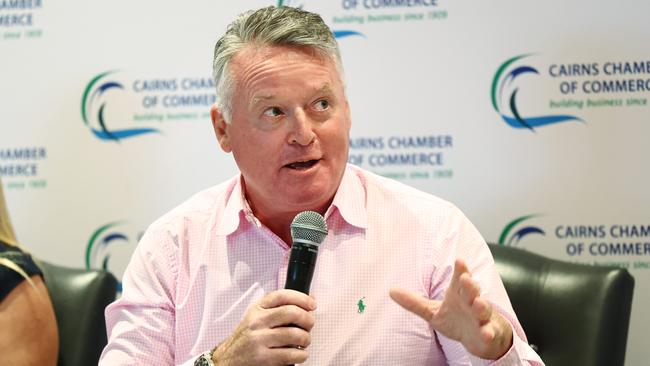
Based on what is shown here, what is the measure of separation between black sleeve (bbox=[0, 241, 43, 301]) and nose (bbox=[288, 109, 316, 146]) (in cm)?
103

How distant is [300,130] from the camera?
7.04 ft

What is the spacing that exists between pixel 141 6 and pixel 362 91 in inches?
40.2

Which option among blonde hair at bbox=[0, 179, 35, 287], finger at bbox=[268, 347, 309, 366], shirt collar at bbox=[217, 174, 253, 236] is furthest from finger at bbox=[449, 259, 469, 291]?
blonde hair at bbox=[0, 179, 35, 287]

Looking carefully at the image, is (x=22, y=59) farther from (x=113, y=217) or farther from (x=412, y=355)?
(x=412, y=355)

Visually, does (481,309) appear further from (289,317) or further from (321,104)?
(321,104)

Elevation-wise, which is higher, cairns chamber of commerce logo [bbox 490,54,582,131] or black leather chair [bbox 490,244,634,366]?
cairns chamber of commerce logo [bbox 490,54,582,131]

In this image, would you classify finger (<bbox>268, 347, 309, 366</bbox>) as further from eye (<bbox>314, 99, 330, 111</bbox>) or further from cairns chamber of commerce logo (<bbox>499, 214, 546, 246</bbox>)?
cairns chamber of commerce logo (<bbox>499, 214, 546, 246</bbox>)

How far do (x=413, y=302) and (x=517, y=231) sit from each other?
1.53 meters

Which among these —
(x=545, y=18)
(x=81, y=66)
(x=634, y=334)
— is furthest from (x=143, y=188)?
(x=634, y=334)

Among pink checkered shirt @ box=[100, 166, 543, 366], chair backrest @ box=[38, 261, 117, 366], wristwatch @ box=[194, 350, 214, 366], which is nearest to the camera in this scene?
wristwatch @ box=[194, 350, 214, 366]

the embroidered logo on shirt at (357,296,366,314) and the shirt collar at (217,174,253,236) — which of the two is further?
the shirt collar at (217,174,253,236)

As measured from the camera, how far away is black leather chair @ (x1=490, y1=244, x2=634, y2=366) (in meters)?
2.47

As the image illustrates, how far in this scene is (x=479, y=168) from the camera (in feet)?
10.5

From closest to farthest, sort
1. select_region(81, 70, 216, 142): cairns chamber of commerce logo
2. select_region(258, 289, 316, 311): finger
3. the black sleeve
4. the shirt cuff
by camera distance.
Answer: select_region(258, 289, 316, 311): finger
the shirt cuff
the black sleeve
select_region(81, 70, 216, 142): cairns chamber of commerce logo
